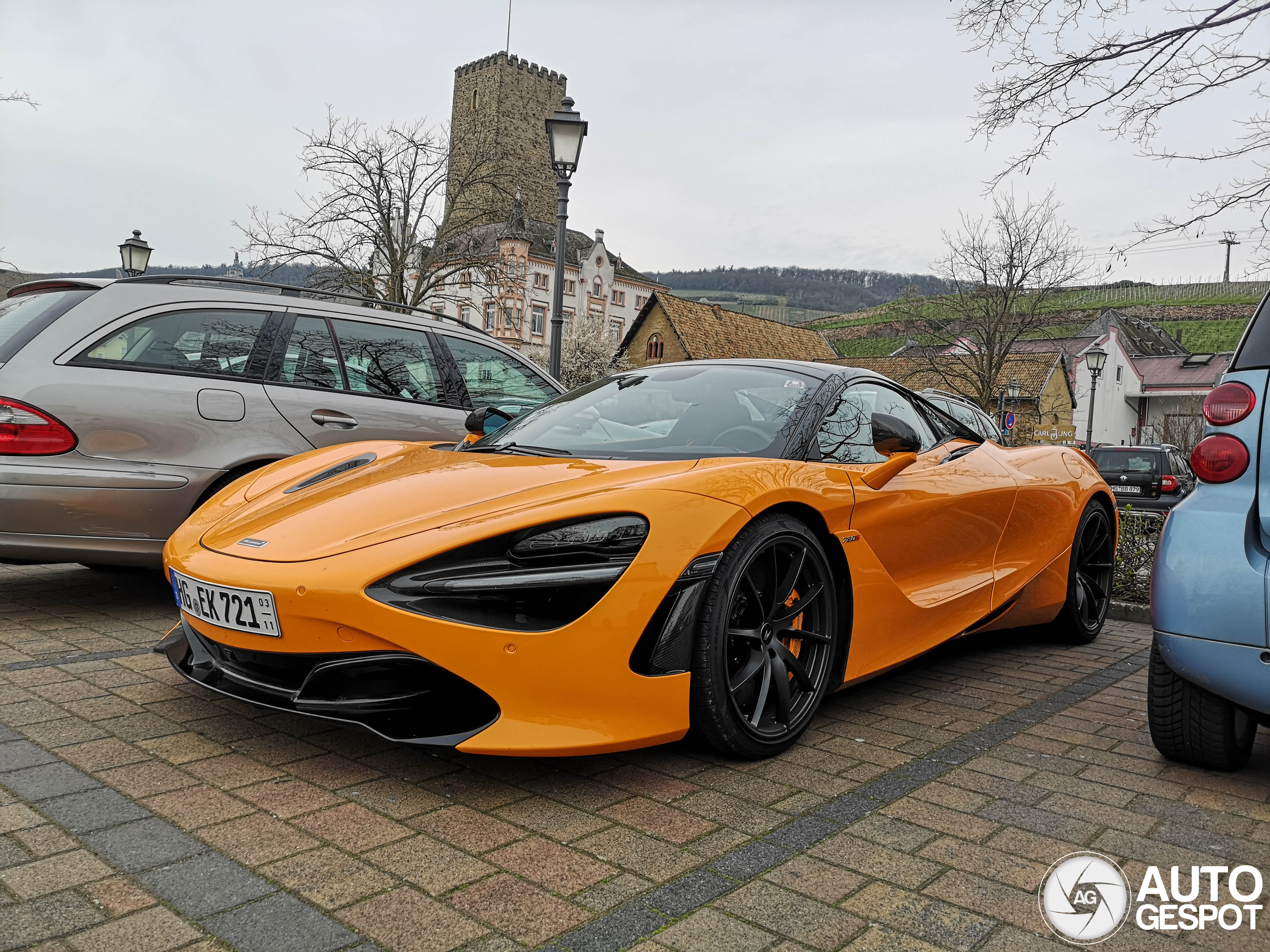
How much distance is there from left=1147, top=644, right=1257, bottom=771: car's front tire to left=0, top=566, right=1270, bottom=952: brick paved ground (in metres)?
0.07

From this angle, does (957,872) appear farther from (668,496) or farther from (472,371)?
(472,371)

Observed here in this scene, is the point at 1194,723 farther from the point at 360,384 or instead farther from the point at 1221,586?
the point at 360,384

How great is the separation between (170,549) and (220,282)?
2220mm

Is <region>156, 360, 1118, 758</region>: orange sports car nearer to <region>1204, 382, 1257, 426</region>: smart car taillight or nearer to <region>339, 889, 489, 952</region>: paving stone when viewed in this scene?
<region>339, 889, 489, 952</region>: paving stone

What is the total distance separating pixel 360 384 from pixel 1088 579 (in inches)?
162

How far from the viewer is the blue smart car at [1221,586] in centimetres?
261

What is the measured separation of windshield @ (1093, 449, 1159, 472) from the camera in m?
17.6

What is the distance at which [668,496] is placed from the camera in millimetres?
2646

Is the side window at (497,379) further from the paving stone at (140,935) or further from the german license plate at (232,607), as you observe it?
the paving stone at (140,935)

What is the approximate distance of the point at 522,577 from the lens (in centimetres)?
244

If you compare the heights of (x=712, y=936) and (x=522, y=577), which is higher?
(x=522, y=577)

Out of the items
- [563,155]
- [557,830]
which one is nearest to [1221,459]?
[557,830]

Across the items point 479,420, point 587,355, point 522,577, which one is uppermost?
point 587,355

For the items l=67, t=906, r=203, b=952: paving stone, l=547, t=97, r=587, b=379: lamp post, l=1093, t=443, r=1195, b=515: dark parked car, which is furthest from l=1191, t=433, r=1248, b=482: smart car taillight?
l=1093, t=443, r=1195, b=515: dark parked car
